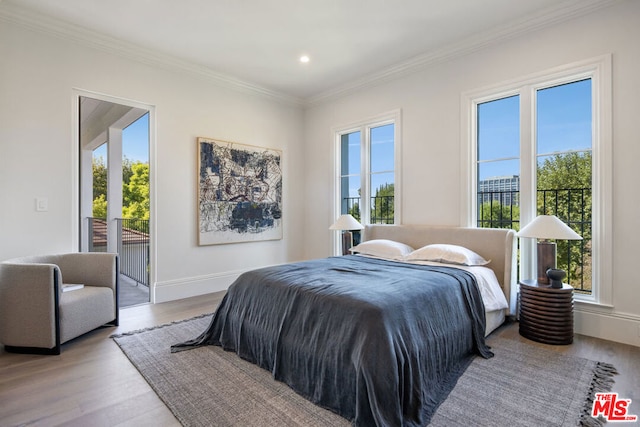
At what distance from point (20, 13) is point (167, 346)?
3353mm

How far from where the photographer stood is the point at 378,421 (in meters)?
1.55

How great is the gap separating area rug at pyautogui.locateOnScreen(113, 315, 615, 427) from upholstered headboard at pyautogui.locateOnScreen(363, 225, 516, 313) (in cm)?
72

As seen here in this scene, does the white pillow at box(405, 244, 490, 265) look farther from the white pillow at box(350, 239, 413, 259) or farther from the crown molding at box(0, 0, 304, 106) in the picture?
the crown molding at box(0, 0, 304, 106)

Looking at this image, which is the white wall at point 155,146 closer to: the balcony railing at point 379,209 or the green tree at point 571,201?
the balcony railing at point 379,209

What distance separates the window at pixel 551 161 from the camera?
284cm

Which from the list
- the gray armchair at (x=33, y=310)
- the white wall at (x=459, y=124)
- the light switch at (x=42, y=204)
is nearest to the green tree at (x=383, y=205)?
the white wall at (x=459, y=124)

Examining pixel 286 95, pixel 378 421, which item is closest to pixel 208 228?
pixel 286 95

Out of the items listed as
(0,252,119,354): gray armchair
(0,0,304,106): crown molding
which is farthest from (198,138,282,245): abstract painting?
(0,252,119,354): gray armchair

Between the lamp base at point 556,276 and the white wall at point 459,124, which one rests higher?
the white wall at point 459,124

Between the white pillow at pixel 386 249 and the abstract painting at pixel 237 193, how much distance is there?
174 centimetres

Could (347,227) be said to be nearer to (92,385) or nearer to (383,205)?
(383,205)

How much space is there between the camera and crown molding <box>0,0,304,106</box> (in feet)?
9.94

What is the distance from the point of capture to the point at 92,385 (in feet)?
6.84

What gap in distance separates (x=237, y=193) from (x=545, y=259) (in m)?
3.75
